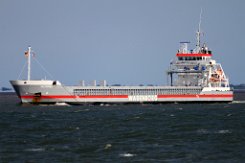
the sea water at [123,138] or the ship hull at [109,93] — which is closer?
the sea water at [123,138]

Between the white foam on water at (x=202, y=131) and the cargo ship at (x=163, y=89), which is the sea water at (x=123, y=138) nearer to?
the white foam on water at (x=202, y=131)

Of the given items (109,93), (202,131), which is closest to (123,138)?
(202,131)

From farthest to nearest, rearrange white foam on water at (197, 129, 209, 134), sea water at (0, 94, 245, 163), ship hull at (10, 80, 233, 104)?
ship hull at (10, 80, 233, 104), white foam on water at (197, 129, 209, 134), sea water at (0, 94, 245, 163)

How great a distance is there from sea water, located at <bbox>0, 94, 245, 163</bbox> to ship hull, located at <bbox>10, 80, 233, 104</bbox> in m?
26.7

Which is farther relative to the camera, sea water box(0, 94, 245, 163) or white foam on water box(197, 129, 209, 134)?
white foam on water box(197, 129, 209, 134)

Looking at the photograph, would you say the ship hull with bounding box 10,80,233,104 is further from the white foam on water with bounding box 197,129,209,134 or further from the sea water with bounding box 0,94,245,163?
the white foam on water with bounding box 197,129,209,134

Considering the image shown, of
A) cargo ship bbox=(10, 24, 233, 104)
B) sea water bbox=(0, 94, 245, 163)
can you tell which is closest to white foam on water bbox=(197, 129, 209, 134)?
sea water bbox=(0, 94, 245, 163)

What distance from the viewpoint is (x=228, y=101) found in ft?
398

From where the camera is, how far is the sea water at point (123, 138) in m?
46.1

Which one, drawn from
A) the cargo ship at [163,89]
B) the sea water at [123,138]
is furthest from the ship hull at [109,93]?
the sea water at [123,138]

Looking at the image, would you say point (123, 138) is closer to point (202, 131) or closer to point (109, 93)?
point (202, 131)

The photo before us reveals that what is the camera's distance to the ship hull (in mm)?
107438

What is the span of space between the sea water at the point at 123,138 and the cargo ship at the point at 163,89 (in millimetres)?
26964

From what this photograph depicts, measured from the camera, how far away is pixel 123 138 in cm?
5650
